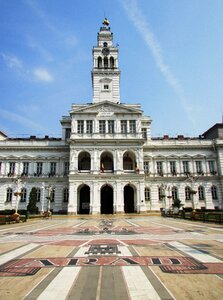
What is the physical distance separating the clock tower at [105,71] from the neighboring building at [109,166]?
5930 mm

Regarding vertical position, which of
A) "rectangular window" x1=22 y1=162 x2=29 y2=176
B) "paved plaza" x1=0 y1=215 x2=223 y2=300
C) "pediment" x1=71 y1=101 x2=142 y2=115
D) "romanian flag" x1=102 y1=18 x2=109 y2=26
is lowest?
"paved plaza" x1=0 y1=215 x2=223 y2=300

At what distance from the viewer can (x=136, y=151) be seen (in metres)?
38.4

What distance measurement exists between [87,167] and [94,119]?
1004 cm

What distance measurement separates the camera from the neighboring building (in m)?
37.3

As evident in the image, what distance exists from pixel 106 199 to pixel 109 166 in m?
6.63

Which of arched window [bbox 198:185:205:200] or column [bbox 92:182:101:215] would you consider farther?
arched window [bbox 198:185:205:200]

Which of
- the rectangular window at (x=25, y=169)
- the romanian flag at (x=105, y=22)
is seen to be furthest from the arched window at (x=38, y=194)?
the romanian flag at (x=105, y=22)

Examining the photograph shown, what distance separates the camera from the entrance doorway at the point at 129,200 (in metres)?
40.6

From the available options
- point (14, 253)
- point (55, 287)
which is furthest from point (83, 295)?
point (14, 253)

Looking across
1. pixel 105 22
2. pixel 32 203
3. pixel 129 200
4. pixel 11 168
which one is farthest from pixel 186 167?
pixel 105 22

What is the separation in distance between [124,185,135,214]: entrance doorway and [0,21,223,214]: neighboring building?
0.19m

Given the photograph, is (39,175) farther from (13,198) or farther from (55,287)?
(55,287)

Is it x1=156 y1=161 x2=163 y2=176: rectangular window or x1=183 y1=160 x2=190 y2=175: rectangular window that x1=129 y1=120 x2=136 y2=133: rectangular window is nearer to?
x1=156 y1=161 x2=163 y2=176: rectangular window

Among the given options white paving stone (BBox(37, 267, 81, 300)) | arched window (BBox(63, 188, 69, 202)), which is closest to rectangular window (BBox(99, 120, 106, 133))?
arched window (BBox(63, 188, 69, 202))
